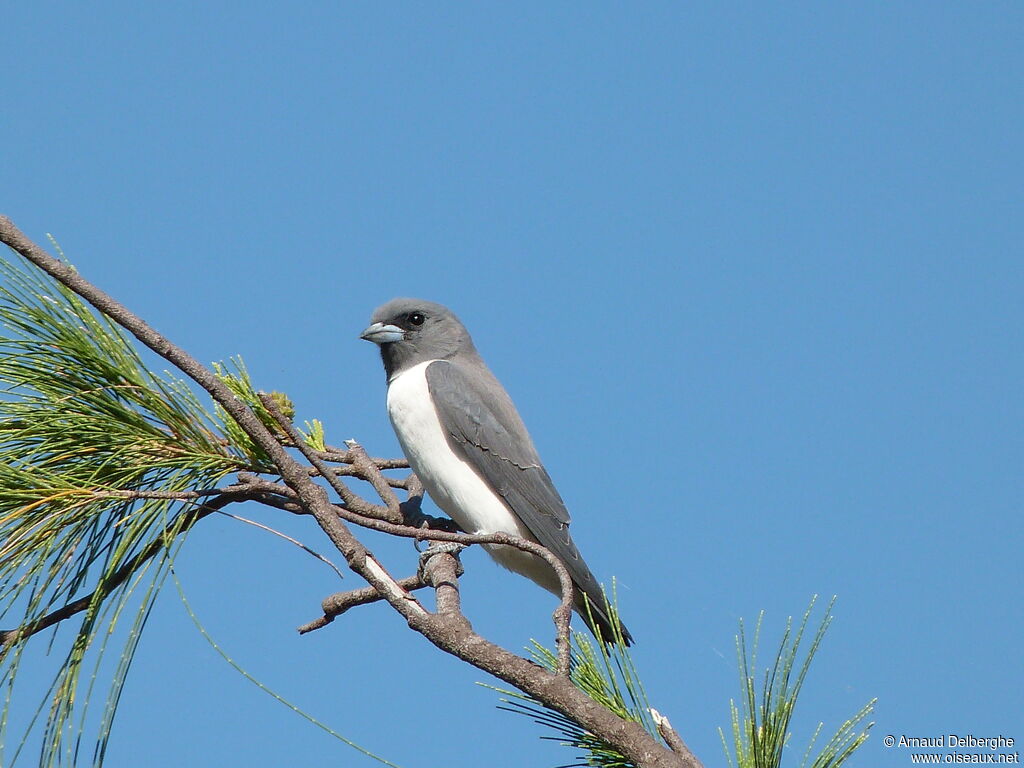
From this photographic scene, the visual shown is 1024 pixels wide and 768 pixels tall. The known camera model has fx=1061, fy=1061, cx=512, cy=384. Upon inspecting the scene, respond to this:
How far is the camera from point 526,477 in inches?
231

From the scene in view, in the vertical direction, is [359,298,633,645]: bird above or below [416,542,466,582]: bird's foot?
above

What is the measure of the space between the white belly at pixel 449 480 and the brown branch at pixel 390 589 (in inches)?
84.9

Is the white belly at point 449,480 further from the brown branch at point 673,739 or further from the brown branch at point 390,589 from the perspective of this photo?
the brown branch at point 673,739

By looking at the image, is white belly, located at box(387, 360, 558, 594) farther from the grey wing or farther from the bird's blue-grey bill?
the bird's blue-grey bill

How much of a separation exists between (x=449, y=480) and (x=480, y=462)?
0.72 feet

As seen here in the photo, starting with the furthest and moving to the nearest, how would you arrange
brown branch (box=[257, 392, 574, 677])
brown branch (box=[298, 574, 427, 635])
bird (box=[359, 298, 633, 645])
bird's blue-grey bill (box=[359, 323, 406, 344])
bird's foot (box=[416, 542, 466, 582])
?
bird's blue-grey bill (box=[359, 323, 406, 344]), bird (box=[359, 298, 633, 645]), bird's foot (box=[416, 542, 466, 582]), brown branch (box=[298, 574, 427, 635]), brown branch (box=[257, 392, 574, 677])

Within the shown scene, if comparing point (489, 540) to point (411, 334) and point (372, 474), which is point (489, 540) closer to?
point (372, 474)

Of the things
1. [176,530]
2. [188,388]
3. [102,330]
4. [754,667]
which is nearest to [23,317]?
[102,330]

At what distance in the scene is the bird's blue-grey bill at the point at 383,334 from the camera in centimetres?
642

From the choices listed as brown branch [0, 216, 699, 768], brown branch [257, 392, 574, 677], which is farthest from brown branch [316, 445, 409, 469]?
brown branch [0, 216, 699, 768]

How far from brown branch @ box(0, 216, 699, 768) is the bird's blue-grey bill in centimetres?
292

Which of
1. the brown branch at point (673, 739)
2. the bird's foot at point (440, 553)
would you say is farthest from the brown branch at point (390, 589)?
the bird's foot at point (440, 553)

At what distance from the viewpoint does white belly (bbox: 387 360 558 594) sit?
5.68 meters

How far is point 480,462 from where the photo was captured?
5793 millimetres
